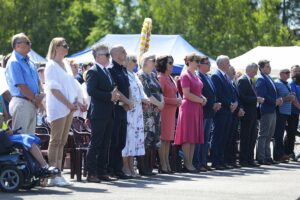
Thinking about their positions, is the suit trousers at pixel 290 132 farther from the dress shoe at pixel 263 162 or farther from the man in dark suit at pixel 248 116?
the man in dark suit at pixel 248 116

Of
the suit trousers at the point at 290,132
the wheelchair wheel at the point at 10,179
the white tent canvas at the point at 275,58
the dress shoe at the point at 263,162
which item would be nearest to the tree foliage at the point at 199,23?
the white tent canvas at the point at 275,58

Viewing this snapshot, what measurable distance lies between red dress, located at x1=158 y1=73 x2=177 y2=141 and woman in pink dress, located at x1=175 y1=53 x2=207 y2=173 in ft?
0.81

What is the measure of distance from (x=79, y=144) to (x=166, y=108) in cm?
210

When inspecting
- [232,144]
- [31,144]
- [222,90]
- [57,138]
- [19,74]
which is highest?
[222,90]

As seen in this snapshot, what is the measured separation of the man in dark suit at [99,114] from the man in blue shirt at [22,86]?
1.21 metres

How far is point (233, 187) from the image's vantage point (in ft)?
48.3

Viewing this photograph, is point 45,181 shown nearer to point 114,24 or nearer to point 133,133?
point 133,133

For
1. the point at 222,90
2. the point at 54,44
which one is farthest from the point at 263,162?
the point at 54,44

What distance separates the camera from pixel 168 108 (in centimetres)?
1745

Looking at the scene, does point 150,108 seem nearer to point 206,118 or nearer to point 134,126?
point 134,126

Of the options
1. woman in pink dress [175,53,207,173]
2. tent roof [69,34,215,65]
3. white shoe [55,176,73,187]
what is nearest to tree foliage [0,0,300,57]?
tent roof [69,34,215,65]

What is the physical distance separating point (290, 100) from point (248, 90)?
5.68 ft

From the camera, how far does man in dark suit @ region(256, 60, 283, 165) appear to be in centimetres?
2016

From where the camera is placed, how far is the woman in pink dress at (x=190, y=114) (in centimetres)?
1755
